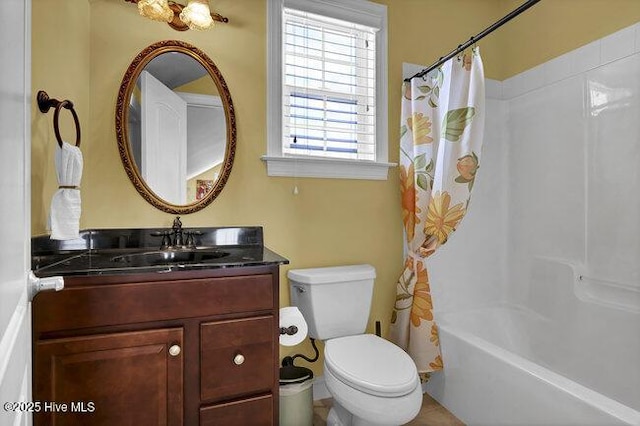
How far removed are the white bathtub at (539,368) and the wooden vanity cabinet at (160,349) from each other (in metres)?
1.05

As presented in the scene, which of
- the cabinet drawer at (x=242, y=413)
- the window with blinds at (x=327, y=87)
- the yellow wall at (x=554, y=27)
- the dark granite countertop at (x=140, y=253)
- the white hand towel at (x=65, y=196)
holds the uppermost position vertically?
the yellow wall at (x=554, y=27)

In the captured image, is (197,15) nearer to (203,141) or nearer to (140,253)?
(203,141)

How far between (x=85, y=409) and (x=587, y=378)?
236 cm

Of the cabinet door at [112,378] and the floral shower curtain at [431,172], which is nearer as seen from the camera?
the cabinet door at [112,378]

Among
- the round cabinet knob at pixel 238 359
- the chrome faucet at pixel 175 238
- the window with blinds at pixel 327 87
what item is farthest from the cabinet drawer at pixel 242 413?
the window with blinds at pixel 327 87

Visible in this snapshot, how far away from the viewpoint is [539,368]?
146cm

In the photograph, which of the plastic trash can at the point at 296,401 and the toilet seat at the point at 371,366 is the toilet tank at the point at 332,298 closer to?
the toilet seat at the point at 371,366

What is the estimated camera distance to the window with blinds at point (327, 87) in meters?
1.96

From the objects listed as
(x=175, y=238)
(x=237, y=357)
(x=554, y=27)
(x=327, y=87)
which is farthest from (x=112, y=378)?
(x=554, y=27)

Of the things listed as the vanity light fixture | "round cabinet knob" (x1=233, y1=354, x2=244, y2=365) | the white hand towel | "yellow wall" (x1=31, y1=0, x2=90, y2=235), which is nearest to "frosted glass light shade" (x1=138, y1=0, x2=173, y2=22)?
the vanity light fixture

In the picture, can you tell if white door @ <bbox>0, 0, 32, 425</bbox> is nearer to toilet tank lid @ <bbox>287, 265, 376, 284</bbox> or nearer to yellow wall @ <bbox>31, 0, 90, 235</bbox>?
yellow wall @ <bbox>31, 0, 90, 235</bbox>

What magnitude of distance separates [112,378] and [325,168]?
4.55ft

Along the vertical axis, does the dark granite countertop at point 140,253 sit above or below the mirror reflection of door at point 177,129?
below

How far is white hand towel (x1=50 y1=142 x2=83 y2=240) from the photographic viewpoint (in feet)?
3.76
